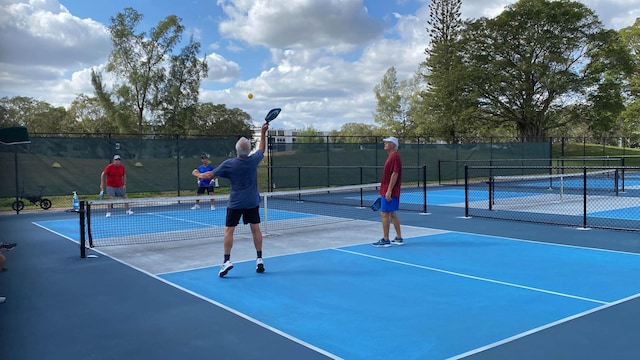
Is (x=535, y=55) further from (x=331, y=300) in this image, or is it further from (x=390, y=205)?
(x=331, y=300)

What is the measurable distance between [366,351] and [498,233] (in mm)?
6796

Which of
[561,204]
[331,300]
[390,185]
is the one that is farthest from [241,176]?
[561,204]

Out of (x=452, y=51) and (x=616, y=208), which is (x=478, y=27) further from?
(x=616, y=208)

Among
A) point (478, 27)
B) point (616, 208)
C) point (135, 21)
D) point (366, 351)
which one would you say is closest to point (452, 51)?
point (478, 27)

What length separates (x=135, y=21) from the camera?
3209 cm

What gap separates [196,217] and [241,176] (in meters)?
7.38

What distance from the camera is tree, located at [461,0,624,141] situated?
35.2 metres

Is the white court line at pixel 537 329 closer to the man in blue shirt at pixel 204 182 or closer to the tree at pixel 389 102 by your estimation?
the man in blue shirt at pixel 204 182

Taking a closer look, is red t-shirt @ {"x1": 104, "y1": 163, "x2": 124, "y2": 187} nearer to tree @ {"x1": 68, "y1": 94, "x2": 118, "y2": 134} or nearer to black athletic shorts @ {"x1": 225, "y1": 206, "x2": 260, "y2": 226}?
black athletic shorts @ {"x1": 225, "y1": 206, "x2": 260, "y2": 226}

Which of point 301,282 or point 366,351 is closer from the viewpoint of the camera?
point 366,351

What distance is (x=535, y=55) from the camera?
36.3m

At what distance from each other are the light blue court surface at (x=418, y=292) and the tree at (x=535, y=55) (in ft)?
95.2

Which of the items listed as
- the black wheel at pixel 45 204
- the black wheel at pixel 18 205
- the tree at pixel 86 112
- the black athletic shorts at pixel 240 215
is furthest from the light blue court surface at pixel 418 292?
the tree at pixel 86 112

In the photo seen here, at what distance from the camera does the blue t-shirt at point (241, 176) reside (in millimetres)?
6988
